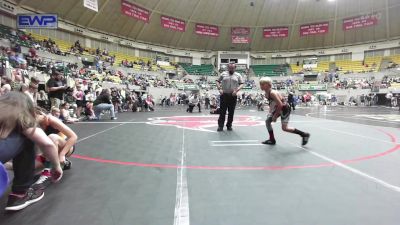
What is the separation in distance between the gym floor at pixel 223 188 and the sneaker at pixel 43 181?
0.07 meters

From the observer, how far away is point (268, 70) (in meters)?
39.2

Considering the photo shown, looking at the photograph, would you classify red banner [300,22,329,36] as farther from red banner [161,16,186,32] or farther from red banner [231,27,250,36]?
red banner [161,16,186,32]

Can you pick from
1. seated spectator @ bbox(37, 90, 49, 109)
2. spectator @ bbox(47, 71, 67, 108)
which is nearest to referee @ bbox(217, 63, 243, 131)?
spectator @ bbox(47, 71, 67, 108)

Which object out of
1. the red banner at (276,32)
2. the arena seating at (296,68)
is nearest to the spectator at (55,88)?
the red banner at (276,32)

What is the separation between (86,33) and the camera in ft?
95.2

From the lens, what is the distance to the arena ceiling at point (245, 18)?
2950 centimetres

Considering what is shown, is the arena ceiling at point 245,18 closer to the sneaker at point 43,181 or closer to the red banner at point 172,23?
the red banner at point 172,23

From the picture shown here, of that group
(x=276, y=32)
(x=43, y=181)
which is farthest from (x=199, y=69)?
(x=43, y=181)

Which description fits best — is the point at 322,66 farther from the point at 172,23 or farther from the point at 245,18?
the point at 172,23

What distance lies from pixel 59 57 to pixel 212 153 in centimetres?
2195

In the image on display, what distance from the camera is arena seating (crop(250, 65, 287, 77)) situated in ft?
126

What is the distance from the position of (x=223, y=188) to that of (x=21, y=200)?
1.38 meters

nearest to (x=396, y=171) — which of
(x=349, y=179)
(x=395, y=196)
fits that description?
(x=349, y=179)

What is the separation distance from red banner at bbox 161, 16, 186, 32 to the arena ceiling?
195 cm
